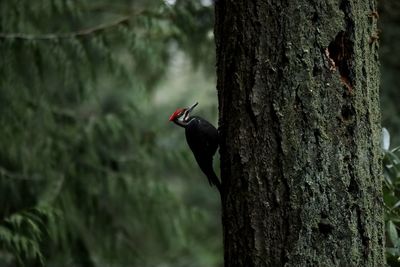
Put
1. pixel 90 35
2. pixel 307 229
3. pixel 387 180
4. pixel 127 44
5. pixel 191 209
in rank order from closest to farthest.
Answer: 1. pixel 307 229
2. pixel 387 180
3. pixel 90 35
4. pixel 127 44
5. pixel 191 209

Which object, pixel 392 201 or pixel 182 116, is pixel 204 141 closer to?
pixel 182 116

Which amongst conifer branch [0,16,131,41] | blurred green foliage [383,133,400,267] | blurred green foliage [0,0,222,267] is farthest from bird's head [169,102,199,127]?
conifer branch [0,16,131,41]

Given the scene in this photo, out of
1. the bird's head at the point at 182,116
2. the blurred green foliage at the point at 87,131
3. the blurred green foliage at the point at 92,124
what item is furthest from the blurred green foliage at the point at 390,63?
the bird's head at the point at 182,116

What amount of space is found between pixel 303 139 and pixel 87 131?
3327mm

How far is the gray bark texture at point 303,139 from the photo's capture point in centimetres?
229

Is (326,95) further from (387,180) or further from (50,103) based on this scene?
(50,103)

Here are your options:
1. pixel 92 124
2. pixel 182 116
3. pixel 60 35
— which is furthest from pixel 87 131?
pixel 182 116

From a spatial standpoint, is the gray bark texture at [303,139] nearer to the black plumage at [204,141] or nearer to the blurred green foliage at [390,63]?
the black plumage at [204,141]

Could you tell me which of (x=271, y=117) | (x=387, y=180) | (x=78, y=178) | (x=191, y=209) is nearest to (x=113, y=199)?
(x=78, y=178)

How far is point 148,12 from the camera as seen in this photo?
4727 mm

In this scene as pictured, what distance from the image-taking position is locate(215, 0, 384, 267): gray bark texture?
7.51 feet

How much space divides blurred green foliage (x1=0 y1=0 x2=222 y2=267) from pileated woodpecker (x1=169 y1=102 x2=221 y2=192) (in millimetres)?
1393

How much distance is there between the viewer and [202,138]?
2.95 m

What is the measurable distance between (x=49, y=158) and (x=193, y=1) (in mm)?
1595
